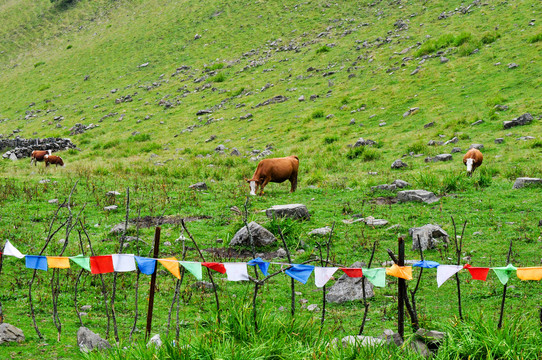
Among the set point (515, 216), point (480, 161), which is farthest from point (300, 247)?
point (480, 161)

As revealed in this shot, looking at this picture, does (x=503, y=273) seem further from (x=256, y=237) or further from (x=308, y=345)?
(x=256, y=237)

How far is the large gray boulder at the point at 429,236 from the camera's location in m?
9.32

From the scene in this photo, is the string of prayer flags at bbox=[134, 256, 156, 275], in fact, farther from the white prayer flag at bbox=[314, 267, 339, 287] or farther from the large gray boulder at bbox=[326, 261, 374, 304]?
the large gray boulder at bbox=[326, 261, 374, 304]

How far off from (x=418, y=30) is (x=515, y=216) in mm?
27593

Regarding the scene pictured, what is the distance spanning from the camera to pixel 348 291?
7664mm

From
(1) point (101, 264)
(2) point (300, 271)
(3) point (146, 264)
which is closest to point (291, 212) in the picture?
(2) point (300, 271)

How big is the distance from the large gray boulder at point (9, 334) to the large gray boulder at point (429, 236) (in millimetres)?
7025

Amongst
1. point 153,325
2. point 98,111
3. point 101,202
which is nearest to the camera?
point 153,325

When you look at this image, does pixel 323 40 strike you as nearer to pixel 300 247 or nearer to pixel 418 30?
pixel 418 30

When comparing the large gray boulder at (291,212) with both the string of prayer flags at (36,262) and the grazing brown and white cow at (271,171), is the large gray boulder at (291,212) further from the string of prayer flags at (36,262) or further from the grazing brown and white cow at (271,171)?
the string of prayer flags at (36,262)

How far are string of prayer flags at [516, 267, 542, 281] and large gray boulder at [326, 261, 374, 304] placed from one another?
2.67 meters

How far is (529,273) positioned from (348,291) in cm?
301

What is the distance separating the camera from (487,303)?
6.94 m

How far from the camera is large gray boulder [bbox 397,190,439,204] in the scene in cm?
1278
